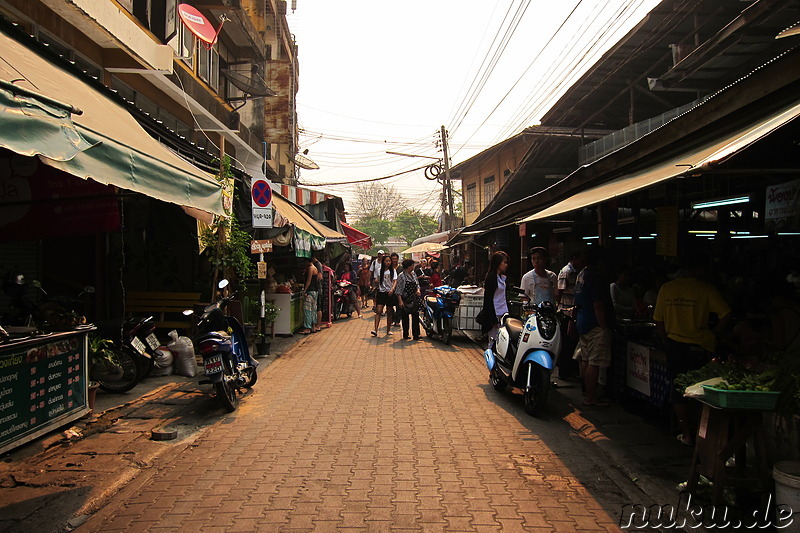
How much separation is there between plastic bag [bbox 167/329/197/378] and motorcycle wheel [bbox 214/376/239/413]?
79.7 inches

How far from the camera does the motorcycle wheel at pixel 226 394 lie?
21.6ft

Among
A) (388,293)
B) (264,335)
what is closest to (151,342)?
(264,335)

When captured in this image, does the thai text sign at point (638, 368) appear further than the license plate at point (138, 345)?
No

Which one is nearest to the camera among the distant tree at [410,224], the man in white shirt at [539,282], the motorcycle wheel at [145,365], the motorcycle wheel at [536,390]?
the motorcycle wheel at [536,390]

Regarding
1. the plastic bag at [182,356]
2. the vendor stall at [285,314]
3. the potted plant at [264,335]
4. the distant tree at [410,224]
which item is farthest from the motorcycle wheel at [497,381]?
the distant tree at [410,224]

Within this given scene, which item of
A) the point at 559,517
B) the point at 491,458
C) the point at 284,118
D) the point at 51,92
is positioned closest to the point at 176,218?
the point at 51,92

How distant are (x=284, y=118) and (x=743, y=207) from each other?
18055 millimetres

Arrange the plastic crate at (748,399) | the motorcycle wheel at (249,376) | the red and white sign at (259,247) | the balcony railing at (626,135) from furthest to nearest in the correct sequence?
the balcony railing at (626,135)
the red and white sign at (259,247)
the motorcycle wheel at (249,376)
the plastic crate at (748,399)

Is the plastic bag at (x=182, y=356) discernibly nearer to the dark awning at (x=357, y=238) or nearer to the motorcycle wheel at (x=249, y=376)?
the motorcycle wheel at (x=249, y=376)

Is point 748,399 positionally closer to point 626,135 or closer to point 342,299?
point 626,135

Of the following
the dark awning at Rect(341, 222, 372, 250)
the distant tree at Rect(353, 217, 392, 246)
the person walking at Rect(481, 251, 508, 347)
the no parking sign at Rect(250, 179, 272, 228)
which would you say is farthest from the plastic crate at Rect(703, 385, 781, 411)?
the distant tree at Rect(353, 217, 392, 246)

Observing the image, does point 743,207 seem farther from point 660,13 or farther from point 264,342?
point 264,342

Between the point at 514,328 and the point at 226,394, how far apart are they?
3.83 metres

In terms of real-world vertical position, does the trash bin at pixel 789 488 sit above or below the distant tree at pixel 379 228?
below
